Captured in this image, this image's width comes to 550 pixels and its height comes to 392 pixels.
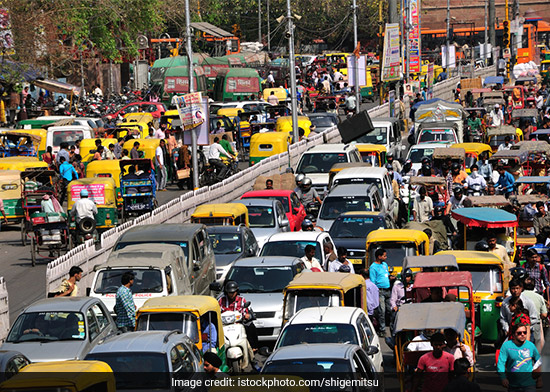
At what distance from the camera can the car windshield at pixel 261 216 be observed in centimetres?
2403

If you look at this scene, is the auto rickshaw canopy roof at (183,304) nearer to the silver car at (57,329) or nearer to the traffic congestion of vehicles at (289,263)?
the traffic congestion of vehicles at (289,263)

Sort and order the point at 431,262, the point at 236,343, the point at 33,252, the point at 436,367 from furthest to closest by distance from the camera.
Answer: the point at 33,252
the point at 431,262
the point at 236,343
the point at 436,367

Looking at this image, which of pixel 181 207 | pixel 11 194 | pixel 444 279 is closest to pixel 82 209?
pixel 181 207

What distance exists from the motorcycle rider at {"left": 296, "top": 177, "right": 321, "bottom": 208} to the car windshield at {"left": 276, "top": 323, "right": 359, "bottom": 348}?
554 inches

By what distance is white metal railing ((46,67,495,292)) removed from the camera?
19.8 meters

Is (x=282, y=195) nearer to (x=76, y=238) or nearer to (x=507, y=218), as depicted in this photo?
(x=76, y=238)

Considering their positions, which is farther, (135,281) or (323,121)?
(323,121)

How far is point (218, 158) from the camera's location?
3391 cm

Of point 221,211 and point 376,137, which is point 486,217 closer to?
point 221,211

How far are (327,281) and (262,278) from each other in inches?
88.2

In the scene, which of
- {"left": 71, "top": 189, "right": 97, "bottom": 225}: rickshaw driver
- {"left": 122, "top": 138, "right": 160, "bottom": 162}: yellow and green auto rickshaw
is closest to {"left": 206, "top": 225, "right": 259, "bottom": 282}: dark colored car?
{"left": 71, "top": 189, "right": 97, "bottom": 225}: rickshaw driver

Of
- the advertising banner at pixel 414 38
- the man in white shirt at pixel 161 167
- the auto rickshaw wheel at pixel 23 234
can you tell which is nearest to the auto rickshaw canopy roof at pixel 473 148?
the man in white shirt at pixel 161 167

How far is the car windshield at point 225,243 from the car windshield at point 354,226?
6.54 ft

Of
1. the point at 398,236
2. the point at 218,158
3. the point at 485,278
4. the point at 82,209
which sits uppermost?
the point at 218,158
